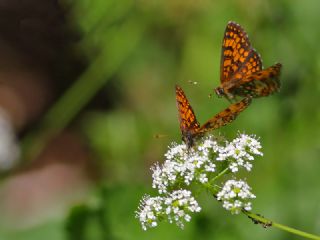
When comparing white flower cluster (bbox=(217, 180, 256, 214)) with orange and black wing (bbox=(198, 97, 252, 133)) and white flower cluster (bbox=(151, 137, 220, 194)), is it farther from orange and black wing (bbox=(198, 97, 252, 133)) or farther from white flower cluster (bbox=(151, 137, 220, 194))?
orange and black wing (bbox=(198, 97, 252, 133))

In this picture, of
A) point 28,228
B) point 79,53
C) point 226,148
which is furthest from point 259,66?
point 79,53

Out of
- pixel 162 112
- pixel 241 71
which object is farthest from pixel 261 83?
pixel 162 112

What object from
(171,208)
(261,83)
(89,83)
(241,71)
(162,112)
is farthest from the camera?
(162,112)

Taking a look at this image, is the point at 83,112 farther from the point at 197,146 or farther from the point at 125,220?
the point at 197,146

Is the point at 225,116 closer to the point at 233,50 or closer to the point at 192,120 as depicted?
the point at 192,120

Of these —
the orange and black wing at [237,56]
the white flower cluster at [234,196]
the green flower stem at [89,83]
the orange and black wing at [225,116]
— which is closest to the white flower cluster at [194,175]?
the white flower cluster at [234,196]
